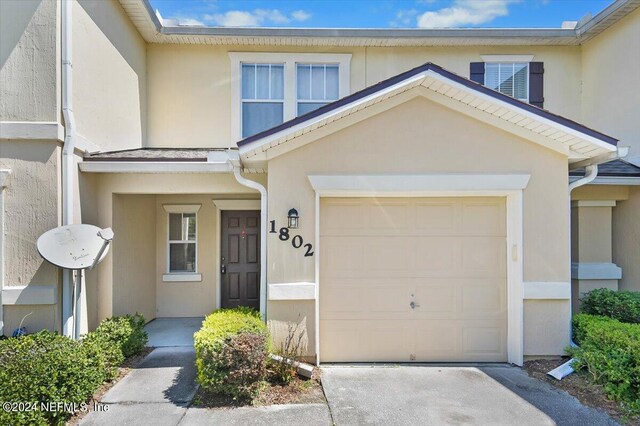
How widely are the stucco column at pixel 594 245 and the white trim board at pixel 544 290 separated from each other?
5.84 ft

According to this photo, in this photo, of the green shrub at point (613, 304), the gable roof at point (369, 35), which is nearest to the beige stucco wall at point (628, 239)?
the green shrub at point (613, 304)

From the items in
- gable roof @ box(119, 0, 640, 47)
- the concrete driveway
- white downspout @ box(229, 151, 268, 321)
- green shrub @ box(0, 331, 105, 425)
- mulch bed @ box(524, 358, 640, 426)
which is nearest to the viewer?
green shrub @ box(0, 331, 105, 425)

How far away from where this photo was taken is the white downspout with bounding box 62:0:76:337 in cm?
573

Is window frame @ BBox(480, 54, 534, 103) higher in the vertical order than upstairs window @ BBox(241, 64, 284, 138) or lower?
higher

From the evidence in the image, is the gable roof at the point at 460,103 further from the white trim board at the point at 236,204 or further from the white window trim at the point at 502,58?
the white window trim at the point at 502,58

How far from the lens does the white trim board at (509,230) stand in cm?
589

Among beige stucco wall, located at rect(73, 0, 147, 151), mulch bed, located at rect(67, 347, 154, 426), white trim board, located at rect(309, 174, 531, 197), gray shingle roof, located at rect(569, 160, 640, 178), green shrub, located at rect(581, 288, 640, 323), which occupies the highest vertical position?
beige stucco wall, located at rect(73, 0, 147, 151)

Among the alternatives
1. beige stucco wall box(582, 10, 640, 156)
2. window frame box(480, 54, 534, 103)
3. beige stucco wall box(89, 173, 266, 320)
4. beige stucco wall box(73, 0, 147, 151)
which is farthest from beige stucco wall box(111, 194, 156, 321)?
beige stucco wall box(582, 10, 640, 156)

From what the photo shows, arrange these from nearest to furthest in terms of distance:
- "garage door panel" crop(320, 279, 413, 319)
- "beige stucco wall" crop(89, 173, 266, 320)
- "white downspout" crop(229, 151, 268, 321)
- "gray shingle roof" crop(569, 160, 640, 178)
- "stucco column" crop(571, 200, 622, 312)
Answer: "white downspout" crop(229, 151, 268, 321)
"garage door panel" crop(320, 279, 413, 319)
"beige stucco wall" crop(89, 173, 266, 320)
"gray shingle roof" crop(569, 160, 640, 178)
"stucco column" crop(571, 200, 622, 312)

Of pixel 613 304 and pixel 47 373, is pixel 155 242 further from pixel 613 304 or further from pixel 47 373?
pixel 613 304

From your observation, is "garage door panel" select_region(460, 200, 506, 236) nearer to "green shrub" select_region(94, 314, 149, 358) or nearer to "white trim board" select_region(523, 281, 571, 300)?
"white trim board" select_region(523, 281, 571, 300)

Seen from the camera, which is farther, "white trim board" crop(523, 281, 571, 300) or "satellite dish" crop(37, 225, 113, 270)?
"white trim board" crop(523, 281, 571, 300)

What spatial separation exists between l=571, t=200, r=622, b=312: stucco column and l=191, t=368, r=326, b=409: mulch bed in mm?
5704

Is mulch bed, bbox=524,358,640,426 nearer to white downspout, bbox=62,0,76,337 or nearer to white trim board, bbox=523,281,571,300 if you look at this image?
white trim board, bbox=523,281,571,300
